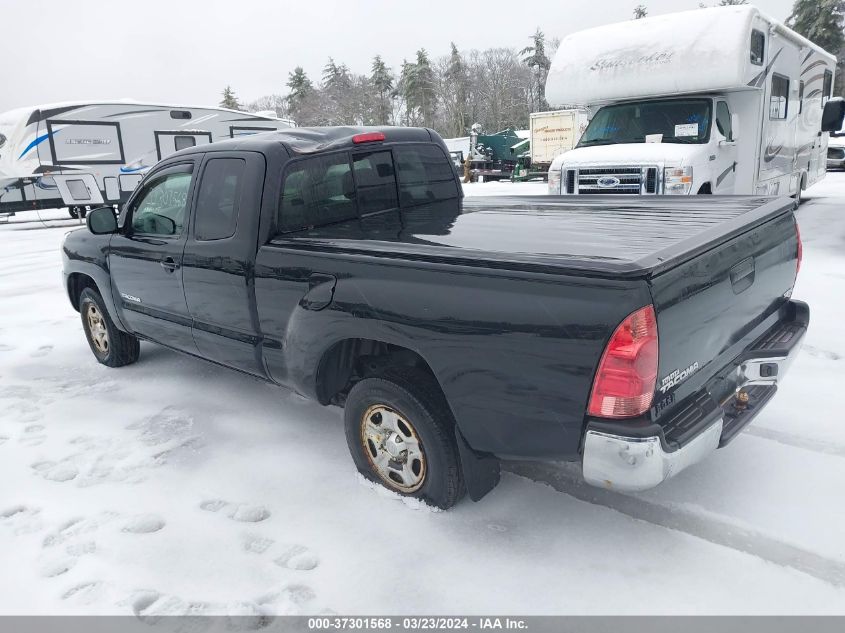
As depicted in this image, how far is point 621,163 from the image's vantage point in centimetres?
849

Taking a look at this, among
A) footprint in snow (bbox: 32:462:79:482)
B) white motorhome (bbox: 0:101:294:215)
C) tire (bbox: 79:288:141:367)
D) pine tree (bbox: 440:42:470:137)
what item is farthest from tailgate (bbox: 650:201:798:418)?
pine tree (bbox: 440:42:470:137)

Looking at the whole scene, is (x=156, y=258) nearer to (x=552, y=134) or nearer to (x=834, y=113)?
(x=834, y=113)

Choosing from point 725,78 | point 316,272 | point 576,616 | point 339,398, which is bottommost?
point 576,616

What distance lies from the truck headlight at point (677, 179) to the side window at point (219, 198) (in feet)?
20.4

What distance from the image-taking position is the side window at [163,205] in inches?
170

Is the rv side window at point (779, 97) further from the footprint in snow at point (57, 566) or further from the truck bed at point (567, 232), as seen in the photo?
the footprint in snow at point (57, 566)

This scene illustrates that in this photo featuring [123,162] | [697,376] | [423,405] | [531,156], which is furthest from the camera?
[531,156]

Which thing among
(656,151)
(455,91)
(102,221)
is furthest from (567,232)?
(455,91)

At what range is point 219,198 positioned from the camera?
13.0 ft

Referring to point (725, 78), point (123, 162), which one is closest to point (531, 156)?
point (123, 162)

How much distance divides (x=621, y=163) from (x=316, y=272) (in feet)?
21.1

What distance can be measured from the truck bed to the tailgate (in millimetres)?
60

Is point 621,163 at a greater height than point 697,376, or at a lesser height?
greater

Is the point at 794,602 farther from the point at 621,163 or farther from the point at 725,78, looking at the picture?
the point at 725,78
